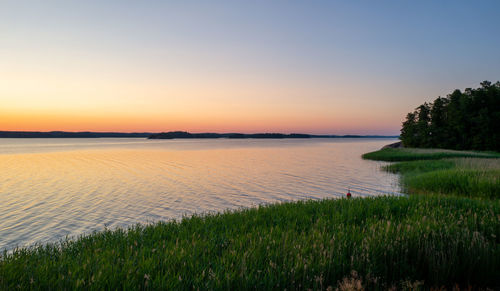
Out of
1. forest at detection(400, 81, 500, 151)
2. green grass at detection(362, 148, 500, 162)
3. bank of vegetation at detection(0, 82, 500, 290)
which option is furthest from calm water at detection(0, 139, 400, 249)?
forest at detection(400, 81, 500, 151)

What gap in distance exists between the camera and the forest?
57.6 meters

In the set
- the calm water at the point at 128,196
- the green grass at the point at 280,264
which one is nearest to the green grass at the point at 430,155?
the calm water at the point at 128,196

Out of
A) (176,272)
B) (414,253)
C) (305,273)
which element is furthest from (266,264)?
(414,253)

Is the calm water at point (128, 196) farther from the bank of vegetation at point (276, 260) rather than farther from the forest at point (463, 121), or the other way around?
the forest at point (463, 121)

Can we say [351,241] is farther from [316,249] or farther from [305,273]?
[305,273]

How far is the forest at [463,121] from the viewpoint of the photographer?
57.6 m

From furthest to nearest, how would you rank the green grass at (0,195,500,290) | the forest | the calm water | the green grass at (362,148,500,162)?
the forest, the green grass at (362,148,500,162), the calm water, the green grass at (0,195,500,290)

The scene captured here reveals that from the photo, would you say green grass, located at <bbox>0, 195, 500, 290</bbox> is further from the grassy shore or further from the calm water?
the calm water

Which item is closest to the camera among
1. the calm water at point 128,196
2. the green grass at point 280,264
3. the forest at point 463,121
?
the green grass at point 280,264

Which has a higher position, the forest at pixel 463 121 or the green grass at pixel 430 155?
the forest at pixel 463 121

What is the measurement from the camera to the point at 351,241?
241 inches

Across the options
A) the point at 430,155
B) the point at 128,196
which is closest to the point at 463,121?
the point at 430,155

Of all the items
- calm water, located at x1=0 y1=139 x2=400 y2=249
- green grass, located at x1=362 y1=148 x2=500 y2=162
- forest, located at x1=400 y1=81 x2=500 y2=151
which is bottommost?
calm water, located at x1=0 y1=139 x2=400 y2=249

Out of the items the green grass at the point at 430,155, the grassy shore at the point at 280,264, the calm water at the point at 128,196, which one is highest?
the grassy shore at the point at 280,264
